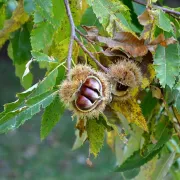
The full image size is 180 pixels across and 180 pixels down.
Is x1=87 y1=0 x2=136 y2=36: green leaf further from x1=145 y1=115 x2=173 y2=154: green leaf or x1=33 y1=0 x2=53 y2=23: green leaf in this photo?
x1=145 y1=115 x2=173 y2=154: green leaf

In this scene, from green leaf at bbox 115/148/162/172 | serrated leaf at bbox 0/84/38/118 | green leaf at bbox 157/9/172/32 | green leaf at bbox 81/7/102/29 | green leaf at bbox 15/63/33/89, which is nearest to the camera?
serrated leaf at bbox 0/84/38/118

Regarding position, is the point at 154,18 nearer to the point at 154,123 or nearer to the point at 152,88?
the point at 152,88

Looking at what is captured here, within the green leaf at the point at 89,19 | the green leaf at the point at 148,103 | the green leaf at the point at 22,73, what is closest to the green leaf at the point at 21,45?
the green leaf at the point at 22,73

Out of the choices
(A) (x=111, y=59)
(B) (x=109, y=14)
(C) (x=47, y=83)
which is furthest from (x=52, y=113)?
(B) (x=109, y=14)

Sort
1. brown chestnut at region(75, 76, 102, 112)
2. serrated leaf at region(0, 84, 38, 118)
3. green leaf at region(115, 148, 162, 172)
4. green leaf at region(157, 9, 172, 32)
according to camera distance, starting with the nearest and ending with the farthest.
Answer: brown chestnut at region(75, 76, 102, 112)
serrated leaf at region(0, 84, 38, 118)
green leaf at region(157, 9, 172, 32)
green leaf at region(115, 148, 162, 172)

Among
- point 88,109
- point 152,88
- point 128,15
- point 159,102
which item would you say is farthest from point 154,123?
point 88,109

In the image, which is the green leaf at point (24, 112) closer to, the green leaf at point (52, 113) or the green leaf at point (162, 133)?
the green leaf at point (52, 113)

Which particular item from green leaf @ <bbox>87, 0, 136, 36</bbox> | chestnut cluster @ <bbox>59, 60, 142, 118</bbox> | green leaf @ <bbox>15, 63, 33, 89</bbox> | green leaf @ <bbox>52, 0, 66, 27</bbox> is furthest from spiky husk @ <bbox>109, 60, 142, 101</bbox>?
green leaf @ <bbox>15, 63, 33, 89</bbox>
